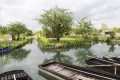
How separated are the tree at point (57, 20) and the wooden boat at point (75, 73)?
3411cm

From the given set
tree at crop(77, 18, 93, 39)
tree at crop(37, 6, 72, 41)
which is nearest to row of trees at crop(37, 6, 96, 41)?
tree at crop(37, 6, 72, 41)

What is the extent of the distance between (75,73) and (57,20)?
38.0 metres

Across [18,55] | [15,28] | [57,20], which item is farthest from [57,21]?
[15,28]

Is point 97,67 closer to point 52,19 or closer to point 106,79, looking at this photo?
point 106,79

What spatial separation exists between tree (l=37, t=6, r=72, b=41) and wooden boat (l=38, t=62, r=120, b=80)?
34.1 meters

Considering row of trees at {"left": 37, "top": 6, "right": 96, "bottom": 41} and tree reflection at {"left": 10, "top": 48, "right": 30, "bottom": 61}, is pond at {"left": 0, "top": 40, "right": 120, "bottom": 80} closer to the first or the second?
tree reflection at {"left": 10, "top": 48, "right": 30, "bottom": 61}

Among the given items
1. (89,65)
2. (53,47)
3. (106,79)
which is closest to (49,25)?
(53,47)

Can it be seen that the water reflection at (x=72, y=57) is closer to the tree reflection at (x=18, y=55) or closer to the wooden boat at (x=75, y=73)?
the wooden boat at (x=75, y=73)

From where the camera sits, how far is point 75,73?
15.8 meters

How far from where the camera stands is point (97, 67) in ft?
59.7

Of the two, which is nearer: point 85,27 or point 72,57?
point 72,57

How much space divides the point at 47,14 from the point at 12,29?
3290 cm

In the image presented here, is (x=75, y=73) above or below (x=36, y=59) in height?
above

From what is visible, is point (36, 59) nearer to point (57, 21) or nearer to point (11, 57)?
point (11, 57)
